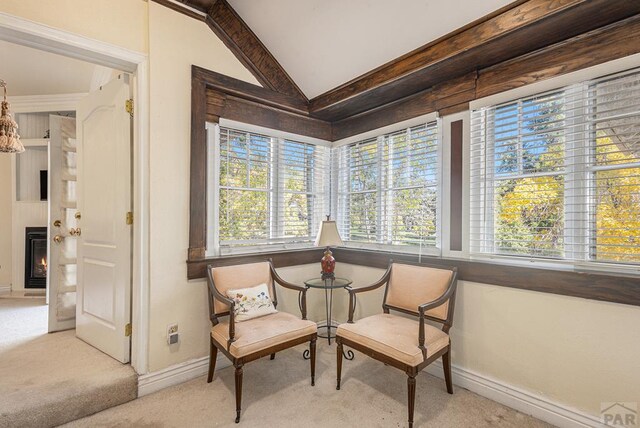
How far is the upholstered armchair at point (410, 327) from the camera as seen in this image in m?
1.93

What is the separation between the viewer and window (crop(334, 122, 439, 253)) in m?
2.75

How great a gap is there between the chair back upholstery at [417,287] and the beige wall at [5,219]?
18.7ft

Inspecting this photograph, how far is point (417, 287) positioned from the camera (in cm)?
246

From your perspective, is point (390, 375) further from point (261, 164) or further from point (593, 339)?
point (261, 164)

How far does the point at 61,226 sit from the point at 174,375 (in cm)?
200

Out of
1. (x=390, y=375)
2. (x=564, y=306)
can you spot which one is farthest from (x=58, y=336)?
(x=564, y=306)

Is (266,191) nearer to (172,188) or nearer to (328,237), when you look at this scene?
(328,237)

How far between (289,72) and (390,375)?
297 centimetres

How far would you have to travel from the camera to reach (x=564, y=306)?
75.1 inches

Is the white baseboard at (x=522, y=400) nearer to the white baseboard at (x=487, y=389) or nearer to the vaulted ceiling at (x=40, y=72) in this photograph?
the white baseboard at (x=487, y=389)

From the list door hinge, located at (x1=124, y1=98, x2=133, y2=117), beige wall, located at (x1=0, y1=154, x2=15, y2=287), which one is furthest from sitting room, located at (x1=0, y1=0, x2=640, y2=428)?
beige wall, located at (x1=0, y1=154, x2=15, y2=287)

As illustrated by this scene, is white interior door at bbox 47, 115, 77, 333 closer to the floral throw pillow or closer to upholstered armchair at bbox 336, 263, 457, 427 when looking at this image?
the floral throw pillow

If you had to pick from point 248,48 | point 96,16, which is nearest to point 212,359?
point 96,16

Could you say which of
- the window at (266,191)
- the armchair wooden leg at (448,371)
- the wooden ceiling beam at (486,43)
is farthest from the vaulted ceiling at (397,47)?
the armchair wooden leg at (448,371)
